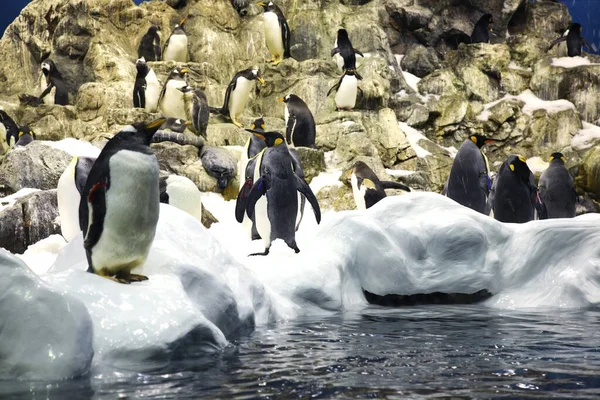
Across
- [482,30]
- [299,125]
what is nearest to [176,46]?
[299,125]

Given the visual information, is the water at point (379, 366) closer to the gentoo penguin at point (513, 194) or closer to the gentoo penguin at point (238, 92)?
the gentoo penguin at point (513, 194)

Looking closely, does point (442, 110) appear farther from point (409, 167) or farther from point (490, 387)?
Answer: point (490, 387)

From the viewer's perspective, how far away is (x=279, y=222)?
6.34 metres

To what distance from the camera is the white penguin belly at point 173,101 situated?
43.0 ft

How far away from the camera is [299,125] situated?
38.9 ft

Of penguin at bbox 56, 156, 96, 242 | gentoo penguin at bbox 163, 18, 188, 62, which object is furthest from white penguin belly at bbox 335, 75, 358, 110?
penguin at bbox 56, 156, 96, 242

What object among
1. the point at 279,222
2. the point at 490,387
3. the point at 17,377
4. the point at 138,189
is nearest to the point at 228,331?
the point at 138,189

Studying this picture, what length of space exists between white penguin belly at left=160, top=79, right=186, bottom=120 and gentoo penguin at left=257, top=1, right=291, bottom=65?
8.57 ft

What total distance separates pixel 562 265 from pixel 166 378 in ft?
11.1

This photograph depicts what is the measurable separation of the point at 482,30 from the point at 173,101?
8.99 metres

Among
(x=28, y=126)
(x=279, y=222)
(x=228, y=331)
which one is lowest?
(x=228, y=331)

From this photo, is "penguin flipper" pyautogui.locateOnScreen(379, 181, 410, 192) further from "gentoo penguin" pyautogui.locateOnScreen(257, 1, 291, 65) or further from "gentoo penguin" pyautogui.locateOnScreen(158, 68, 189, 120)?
"gentoo penguin" pyautogui.locateOnScreen(257, 1, 291, 65)

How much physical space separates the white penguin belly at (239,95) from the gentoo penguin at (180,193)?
615 cm

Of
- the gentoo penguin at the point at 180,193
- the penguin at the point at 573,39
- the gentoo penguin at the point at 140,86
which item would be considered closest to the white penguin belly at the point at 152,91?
the gentoo penguin at the point at 140,86
